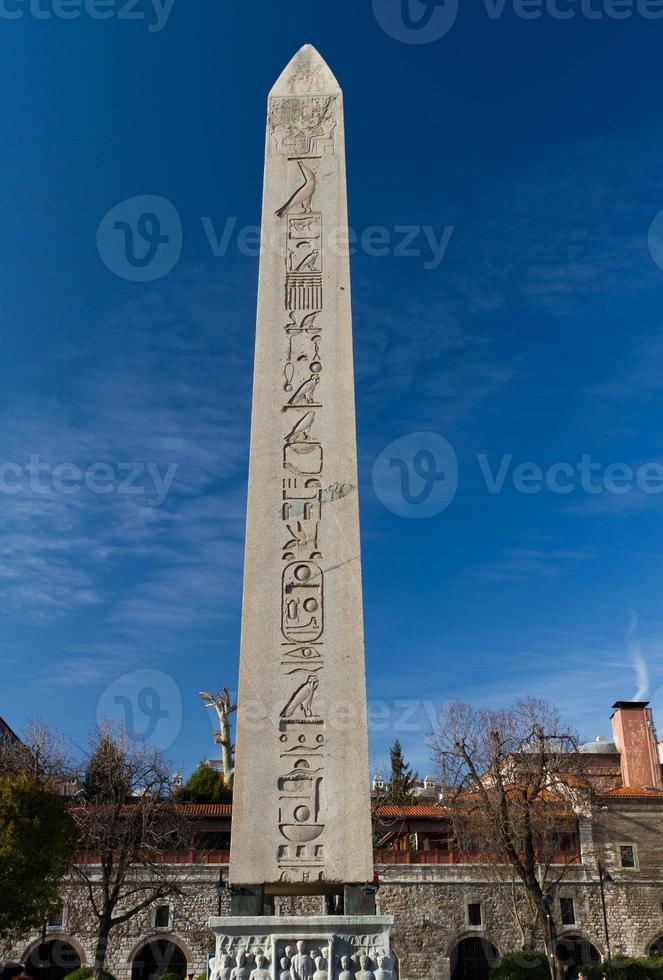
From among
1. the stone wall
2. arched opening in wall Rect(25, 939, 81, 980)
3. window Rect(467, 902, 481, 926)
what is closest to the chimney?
the stone wall

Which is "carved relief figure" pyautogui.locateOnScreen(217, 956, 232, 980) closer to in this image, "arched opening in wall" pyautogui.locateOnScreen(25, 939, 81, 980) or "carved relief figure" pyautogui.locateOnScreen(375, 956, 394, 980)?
"carved relief figure" pyautogui.locateOnScreen(375, 956, 394, 980)

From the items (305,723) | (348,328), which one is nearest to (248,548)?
(305,723)

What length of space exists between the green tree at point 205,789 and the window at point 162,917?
13.4 feet

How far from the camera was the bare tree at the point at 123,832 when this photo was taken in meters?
22.2

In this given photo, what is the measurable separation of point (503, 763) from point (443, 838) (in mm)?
7476

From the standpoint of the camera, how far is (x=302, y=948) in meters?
5.04

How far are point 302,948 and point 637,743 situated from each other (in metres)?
33.4

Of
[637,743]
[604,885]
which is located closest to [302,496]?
[604,885]

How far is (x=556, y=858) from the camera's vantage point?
2728cm

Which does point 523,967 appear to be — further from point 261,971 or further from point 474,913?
point 261,971

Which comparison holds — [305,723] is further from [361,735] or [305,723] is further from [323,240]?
[323,240]

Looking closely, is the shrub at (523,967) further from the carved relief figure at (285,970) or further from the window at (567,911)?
the carved relief figure at (285,970)

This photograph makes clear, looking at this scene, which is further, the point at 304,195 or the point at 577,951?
the point at 577,951

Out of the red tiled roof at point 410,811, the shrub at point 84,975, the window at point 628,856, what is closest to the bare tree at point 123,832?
the shrub at point 84,975
